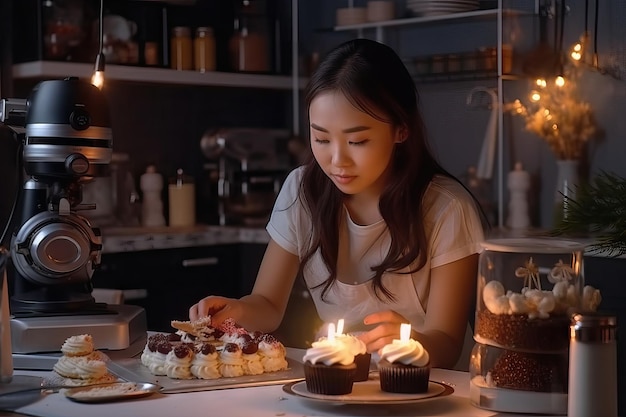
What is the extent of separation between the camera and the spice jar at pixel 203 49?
170 inches

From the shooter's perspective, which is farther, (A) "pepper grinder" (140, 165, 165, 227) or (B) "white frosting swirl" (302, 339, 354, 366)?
(A) "pepper grinder" (140, 165, 165, 227)

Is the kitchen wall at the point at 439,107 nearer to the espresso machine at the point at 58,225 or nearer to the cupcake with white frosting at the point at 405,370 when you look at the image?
the espresso machine at the point at 58,225

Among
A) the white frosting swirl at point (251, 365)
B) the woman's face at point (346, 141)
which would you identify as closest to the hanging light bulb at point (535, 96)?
the woman's face at point (346, 141)

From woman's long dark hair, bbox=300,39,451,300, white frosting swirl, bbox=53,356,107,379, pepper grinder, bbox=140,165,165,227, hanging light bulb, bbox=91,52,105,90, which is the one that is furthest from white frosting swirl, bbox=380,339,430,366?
pepper grinder, bbox=140,165,165,227

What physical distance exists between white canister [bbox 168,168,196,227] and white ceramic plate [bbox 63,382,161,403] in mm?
2649

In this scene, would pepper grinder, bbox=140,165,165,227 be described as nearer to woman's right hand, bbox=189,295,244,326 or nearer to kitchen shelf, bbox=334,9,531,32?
kitchen shelf, bbox=334,9,531,32

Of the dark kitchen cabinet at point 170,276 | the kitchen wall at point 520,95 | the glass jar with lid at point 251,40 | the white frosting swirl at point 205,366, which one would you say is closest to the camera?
the white frosting swirl at point 205,366

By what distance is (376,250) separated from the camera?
2215 millimetres

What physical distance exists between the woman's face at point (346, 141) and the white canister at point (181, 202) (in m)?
2.32

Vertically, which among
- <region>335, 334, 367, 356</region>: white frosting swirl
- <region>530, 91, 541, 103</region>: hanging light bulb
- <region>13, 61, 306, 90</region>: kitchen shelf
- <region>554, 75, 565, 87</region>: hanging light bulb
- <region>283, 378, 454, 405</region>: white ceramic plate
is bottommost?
<region>283, 378, 454, 405</region>: white ceramic plate

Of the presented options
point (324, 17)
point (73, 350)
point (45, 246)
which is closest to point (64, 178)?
point (45, 246)

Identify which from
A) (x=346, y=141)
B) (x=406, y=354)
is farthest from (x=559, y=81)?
(x=406, y=354)

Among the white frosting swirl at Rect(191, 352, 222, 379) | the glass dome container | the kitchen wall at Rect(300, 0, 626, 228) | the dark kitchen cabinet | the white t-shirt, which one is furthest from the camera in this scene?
the kitchen wall at Rect(300, 0, 626, 228)

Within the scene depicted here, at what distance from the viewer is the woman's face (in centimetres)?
197
